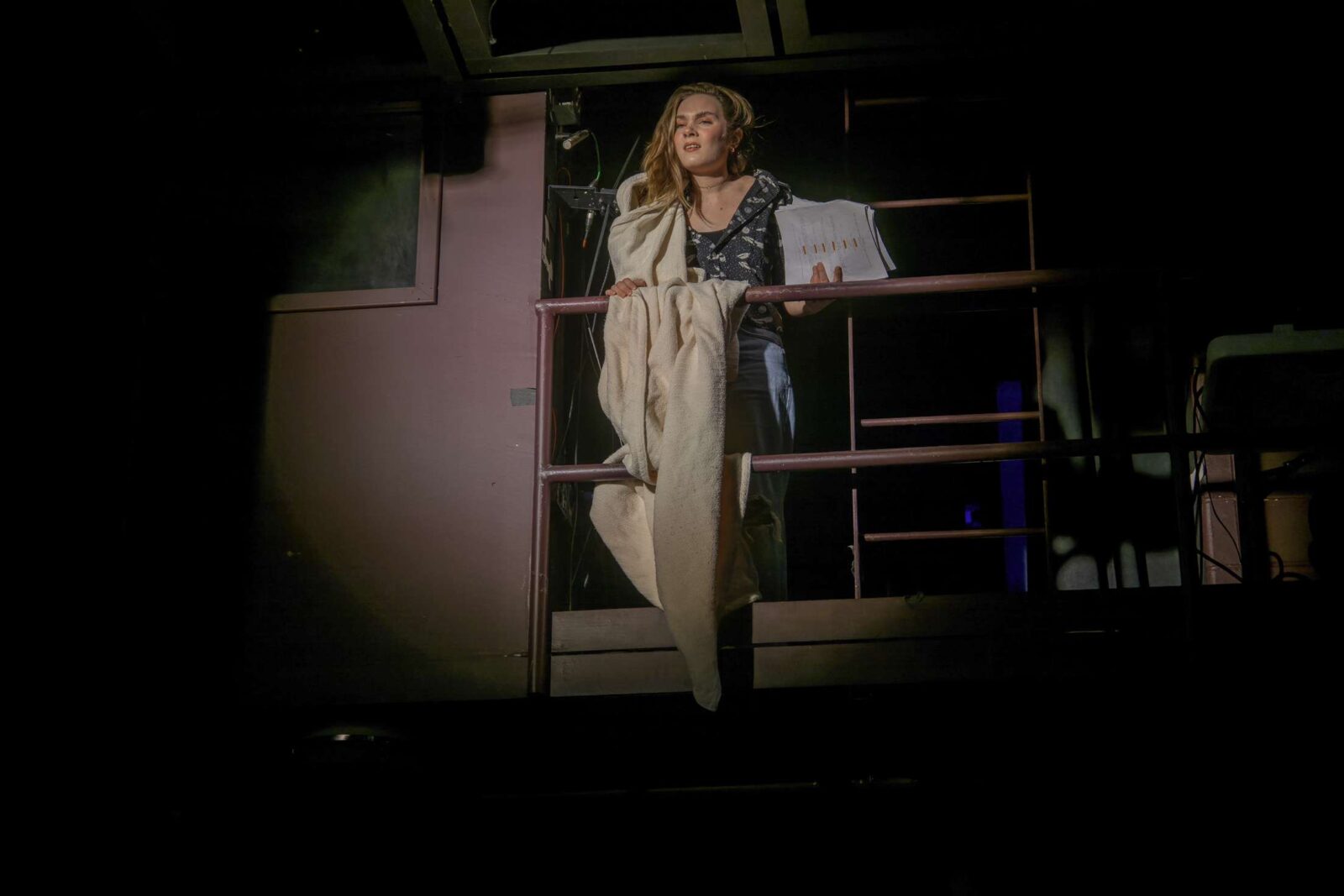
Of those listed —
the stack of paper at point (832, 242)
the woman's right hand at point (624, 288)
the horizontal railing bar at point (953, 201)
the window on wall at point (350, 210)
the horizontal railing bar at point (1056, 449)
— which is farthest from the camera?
the horizontal railing bar at point (953, 201)

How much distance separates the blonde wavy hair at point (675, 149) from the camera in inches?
153

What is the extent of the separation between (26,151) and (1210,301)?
4.26 m

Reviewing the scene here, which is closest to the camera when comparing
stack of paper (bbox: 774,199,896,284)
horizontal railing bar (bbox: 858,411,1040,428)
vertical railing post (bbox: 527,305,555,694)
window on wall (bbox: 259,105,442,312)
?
vertical railing post (bbox: 527,305,555,694)

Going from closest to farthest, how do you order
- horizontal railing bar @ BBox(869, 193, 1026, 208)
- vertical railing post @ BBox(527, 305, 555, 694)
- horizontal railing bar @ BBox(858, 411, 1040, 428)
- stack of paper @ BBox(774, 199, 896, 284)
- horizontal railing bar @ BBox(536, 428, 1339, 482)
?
horizontal railing bar @ BBox(536, 428, 1339, 482)
vertical railing post @ BBox(527, 305, 555, 694)
stack of paper @ BBox(774, 199, 896, 284)
horizontal railing bar @ BBox(858, 411, 1040, 428)
horizontal railing bar @ BBox(869, 193, 1026, 208)

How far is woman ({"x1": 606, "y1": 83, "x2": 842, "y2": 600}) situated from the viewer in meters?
3.39

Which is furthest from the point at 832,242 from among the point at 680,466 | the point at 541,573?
the point at 541,573

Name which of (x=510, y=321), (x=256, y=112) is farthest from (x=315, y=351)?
(x=256, y=112)

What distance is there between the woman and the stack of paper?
0.08 meters

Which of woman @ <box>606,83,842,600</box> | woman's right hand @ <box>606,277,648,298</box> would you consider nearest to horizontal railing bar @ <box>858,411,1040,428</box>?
woman @ <box>606,83,842,600</box>

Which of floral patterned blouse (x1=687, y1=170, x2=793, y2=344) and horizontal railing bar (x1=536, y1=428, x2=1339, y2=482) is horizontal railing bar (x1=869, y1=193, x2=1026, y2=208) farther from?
horizontal railing bar (x1=536, y1=428, x2=1339, y2=482)

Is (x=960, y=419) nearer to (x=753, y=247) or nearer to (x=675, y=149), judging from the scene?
(x=753, y=247)

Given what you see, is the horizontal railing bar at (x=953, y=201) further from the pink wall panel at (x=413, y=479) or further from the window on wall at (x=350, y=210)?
the window on wall at (x=350, y=210)

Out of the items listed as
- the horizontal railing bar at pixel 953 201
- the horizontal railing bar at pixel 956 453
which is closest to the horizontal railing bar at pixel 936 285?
the horizontal railing bar at pixel 956 453

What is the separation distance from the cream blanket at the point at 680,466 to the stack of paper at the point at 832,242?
1.39 feet
